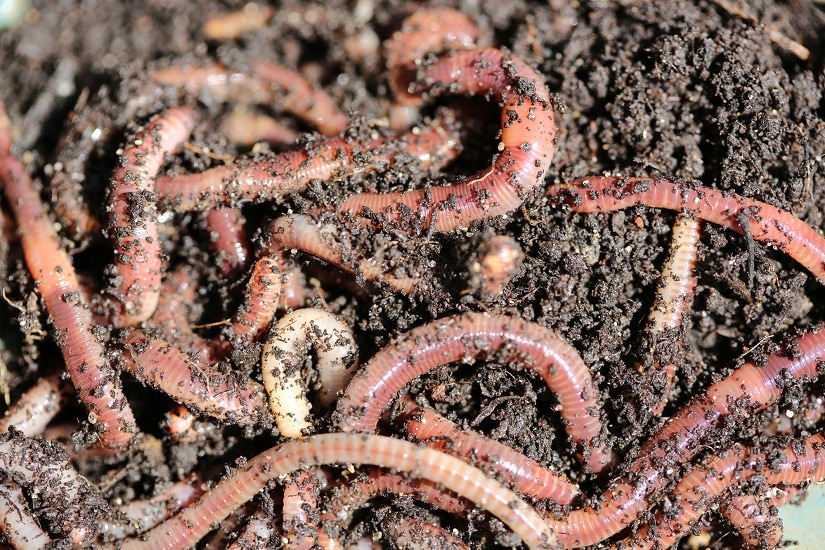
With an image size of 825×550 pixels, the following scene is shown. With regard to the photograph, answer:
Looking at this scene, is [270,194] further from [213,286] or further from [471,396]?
[471,396]

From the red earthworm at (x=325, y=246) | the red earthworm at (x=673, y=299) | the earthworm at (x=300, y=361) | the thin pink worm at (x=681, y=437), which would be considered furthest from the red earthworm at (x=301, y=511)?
the red earthworm at (x=673, y=299)

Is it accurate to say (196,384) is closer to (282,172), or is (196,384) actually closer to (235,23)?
(282,172)

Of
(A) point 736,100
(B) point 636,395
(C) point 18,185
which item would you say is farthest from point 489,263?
(C) point 18,185

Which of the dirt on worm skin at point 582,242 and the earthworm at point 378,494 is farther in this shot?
the dirt on worm skin at point 582,242

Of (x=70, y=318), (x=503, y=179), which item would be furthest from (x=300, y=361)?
(x=503, y=179)

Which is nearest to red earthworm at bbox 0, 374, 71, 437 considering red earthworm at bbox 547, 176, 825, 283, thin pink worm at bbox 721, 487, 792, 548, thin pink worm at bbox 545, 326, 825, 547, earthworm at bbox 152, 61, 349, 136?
earthworm at bbox 152, 61, 349, 136

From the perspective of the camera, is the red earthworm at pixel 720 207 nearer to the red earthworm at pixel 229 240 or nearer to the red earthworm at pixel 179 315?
the red earthworm at pixel 229 240
